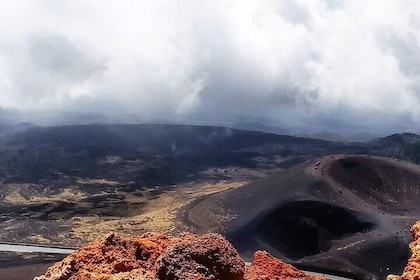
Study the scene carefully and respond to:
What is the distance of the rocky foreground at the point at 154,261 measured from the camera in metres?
6.99

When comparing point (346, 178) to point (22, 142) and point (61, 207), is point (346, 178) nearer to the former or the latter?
point (61, 207)

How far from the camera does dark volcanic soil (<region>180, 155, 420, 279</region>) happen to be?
1209 inches

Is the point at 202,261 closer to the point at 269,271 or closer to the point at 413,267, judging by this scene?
the point at 269,271

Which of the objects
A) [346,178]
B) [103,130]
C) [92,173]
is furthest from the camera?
[103,130]

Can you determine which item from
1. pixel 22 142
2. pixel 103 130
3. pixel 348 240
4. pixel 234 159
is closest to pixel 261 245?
pixel 348 240

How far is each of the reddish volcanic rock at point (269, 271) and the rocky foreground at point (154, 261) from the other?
0.04m

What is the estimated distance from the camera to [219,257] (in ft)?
23.8

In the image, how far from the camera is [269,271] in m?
9.20

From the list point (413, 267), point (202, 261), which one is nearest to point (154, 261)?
point (202, 261)

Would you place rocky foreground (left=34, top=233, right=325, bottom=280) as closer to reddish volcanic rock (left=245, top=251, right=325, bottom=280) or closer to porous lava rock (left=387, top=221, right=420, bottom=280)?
reddish volcanic rock (left=245, top=251, right=325, bottom=280)

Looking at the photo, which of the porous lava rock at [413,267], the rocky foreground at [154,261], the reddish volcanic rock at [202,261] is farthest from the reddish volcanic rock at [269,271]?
the porous lava rock at [413,267]

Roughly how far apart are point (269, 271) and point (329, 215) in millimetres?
29564

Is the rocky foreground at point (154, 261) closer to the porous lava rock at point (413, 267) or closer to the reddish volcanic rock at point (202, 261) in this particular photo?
the reddish volcanic rock at point (202, 261)

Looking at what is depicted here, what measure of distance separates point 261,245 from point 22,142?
3499 inches
